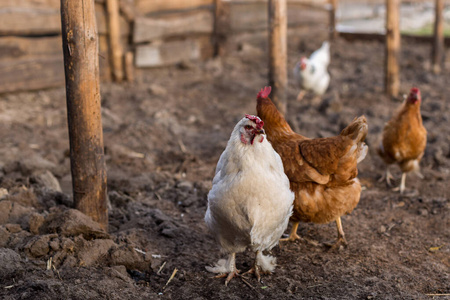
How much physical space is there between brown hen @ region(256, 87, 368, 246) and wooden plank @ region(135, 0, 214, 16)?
22.0ft

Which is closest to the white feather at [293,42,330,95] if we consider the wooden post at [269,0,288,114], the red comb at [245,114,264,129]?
the wooden post at [269,0,288,114]

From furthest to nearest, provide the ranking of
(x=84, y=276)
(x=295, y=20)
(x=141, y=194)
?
(x=295, y=20) < (x=141, y=194) < (x=84, y=276)

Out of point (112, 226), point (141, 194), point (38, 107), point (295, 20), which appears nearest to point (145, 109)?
point (38, 107)

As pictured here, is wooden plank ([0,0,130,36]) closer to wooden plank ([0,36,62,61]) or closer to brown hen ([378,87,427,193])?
wooden plank ([0,36,62,61])

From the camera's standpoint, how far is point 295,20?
42.1 feet

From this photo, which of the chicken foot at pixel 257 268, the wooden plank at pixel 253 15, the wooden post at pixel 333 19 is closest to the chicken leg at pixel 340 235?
the chicken foot at pixel 257 268

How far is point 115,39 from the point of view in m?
8.73

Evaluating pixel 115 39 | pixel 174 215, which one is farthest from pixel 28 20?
pixel 174 215

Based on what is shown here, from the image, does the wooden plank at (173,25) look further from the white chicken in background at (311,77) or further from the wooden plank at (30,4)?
the white chicken in background at (311,77)

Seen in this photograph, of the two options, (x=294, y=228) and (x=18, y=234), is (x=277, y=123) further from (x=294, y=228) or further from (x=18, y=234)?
(x=18, y=234)

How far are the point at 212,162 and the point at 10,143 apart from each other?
2555 millimetres

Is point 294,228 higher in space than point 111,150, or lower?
lower

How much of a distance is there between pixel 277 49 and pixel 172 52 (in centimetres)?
466

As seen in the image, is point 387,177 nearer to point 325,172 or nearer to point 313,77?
point 325,172
